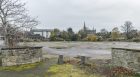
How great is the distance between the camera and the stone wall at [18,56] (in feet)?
50.1

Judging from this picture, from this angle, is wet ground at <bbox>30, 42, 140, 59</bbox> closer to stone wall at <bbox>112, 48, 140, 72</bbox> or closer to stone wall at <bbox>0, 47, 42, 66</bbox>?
stone wall at <bbox>112, 48, 140, 72</bbox>

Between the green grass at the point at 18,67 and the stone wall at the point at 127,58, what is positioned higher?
the stone wall at the point at 127,58

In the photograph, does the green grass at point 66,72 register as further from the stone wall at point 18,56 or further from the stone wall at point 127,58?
the stone wall at point 18,56

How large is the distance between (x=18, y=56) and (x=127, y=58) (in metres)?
7.15

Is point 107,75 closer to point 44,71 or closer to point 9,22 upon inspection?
point 44,71

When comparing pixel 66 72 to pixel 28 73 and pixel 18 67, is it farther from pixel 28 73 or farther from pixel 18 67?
pixel 18 67

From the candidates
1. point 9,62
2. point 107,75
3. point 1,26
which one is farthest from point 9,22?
point 107,75

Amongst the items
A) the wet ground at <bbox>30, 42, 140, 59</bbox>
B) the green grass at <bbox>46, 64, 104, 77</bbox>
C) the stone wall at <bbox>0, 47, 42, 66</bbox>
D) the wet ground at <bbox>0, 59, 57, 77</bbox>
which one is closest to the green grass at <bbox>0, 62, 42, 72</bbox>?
the stone wall at <bbox>0, 47, 42, 66</bbox>

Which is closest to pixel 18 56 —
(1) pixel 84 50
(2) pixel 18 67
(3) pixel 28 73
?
(2) pixel 18 67

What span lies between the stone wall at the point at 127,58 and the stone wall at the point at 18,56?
18.5 feet

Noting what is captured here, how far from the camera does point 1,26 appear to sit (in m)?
19.2

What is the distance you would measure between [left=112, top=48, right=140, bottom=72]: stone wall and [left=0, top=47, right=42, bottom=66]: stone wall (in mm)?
5647

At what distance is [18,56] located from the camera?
1562 centimetres

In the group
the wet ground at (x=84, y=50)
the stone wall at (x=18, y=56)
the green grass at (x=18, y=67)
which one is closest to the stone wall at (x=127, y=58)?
the green grass at (x=18, y=67)
